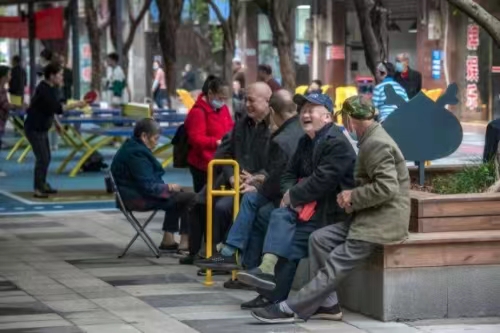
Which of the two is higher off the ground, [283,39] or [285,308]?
[283,39]

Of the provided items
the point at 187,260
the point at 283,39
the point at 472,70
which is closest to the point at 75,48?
the point at 283,39

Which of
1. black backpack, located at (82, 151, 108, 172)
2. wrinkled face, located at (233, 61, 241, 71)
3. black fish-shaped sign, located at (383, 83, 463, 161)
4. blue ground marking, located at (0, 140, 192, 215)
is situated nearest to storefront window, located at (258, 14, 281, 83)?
wrinkled face, located at (233, 61, 241, 71)

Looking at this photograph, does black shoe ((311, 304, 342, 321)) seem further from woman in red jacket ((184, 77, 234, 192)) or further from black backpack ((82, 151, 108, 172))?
black backpack ((82, 151, 108, 172))

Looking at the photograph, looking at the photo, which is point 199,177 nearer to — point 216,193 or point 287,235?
point 216,193

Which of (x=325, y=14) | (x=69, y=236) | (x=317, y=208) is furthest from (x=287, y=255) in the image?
(x=325, y=14)

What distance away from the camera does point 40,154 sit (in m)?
19.6

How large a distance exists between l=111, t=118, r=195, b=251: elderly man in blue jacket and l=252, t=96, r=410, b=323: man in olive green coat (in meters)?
3.45

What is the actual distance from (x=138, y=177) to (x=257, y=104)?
1.97 meters

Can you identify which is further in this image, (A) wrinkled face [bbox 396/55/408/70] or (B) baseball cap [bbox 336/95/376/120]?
(A) wrinkled face [bbox 396/55/408/70]

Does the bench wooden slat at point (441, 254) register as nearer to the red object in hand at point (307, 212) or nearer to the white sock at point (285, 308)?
the red object in hand at point (307, 212)

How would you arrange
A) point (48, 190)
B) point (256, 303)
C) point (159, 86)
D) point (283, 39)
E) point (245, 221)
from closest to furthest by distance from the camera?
point (256, 303) → point (245, 221) → point (48, 190) → point (283, 39) → point (159, 86)

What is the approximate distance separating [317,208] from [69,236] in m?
5.77

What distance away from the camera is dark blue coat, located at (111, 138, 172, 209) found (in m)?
13.3

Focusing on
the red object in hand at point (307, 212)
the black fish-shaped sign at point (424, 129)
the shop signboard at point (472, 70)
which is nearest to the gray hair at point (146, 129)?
the black fish-shaped sign at point (424, 129)
